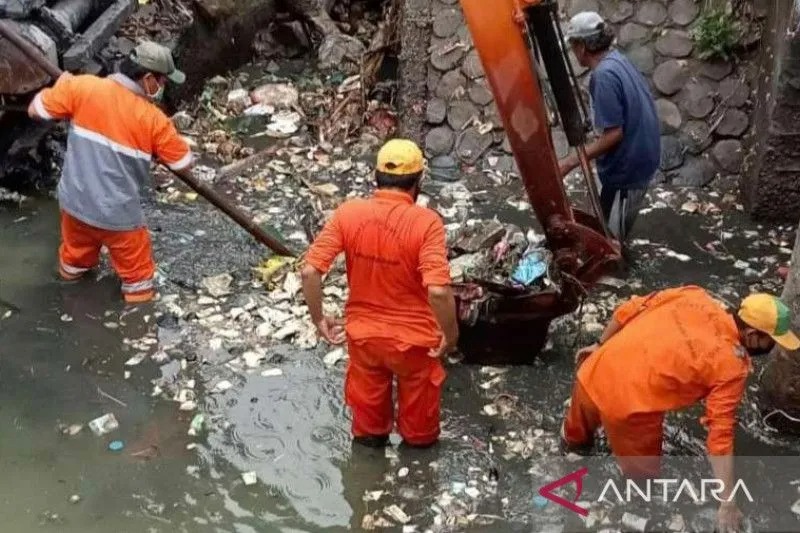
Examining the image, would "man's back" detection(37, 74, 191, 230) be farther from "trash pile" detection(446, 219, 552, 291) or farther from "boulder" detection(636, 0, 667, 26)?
"boulder" detection(636, 0, 667, 26)

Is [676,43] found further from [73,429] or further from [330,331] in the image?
[73,429]

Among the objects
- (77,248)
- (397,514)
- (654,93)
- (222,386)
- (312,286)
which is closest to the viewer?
(312,286)

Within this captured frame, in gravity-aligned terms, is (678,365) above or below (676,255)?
above

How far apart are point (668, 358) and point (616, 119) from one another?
2.44 metres

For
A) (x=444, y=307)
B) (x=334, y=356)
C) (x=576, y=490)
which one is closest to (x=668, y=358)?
(x=444, y=307)

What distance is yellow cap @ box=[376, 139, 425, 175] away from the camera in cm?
439

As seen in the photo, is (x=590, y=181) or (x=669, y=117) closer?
(x=590, y=181)

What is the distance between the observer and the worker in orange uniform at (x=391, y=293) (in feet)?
14.4

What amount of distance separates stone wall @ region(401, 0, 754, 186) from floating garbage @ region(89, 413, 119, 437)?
3876 millimetres

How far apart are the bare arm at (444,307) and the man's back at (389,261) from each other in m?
0.04

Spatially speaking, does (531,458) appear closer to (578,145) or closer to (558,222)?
(558,222)

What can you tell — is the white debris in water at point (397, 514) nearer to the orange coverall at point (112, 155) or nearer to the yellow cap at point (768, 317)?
the yellow cap at point (768, 317)

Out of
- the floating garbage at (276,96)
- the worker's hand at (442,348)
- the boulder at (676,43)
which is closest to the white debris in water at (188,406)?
the worker's hand at (442,348)

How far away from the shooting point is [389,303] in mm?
4613
